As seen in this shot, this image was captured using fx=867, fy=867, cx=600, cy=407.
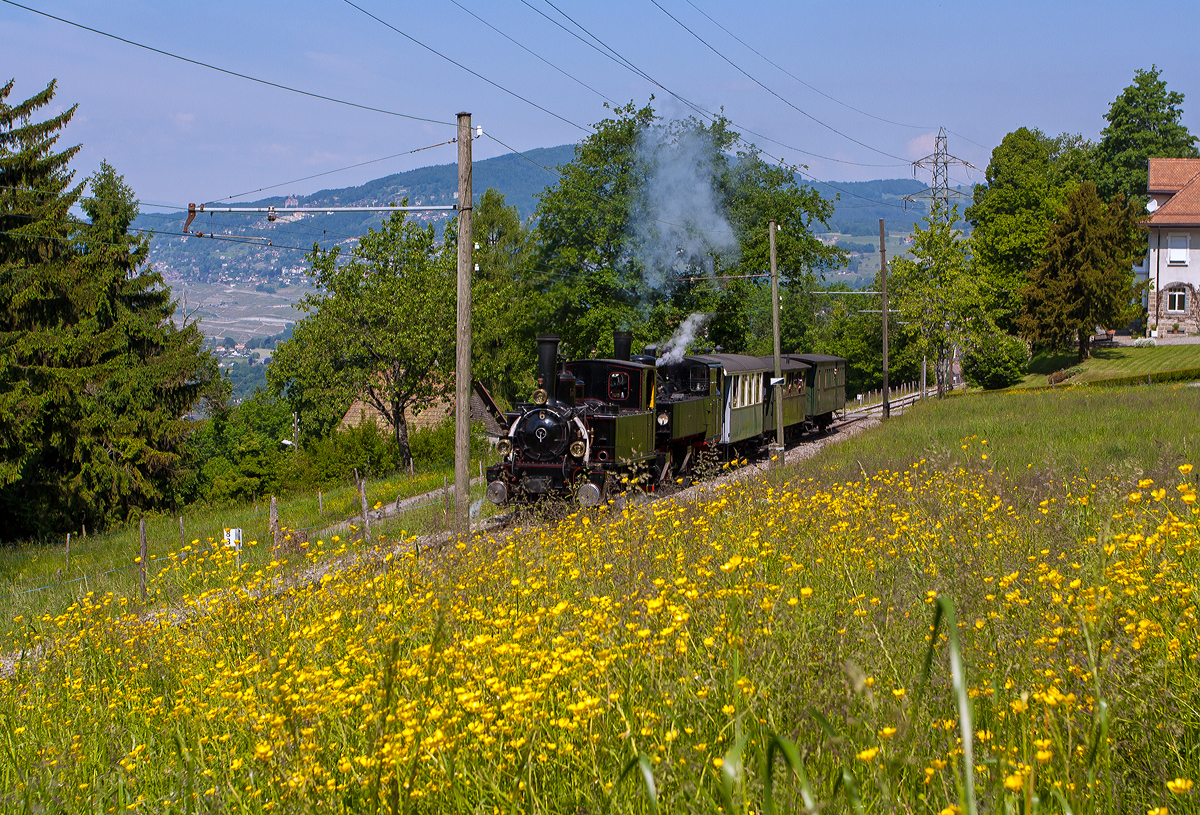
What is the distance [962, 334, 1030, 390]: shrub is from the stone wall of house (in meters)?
10.3

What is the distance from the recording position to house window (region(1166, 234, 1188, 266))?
175 feet

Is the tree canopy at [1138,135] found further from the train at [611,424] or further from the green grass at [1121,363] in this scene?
the train at [611,424]

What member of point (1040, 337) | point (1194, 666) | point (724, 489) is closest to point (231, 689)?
point (1194, 666)

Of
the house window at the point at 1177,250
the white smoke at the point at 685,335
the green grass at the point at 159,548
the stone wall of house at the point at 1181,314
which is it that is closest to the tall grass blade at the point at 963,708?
the green grass at the point at 159,548

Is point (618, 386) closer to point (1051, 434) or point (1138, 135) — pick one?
point (1051, 434)

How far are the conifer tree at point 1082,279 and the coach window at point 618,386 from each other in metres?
39.2

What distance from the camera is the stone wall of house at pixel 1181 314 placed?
2063 inches

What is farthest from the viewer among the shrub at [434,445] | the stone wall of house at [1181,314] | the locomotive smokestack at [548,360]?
the stone wall of house at [1181,314]

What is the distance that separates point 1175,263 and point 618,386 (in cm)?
5062

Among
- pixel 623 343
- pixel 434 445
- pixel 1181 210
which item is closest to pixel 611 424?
pixel 623 343

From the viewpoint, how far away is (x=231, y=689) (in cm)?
428

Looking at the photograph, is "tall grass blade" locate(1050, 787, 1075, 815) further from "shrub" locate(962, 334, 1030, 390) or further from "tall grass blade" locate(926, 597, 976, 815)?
"shrub" locate(962, 334, 1030, 390)

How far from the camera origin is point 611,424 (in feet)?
53.8

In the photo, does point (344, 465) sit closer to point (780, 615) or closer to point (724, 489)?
point (724, 489)
